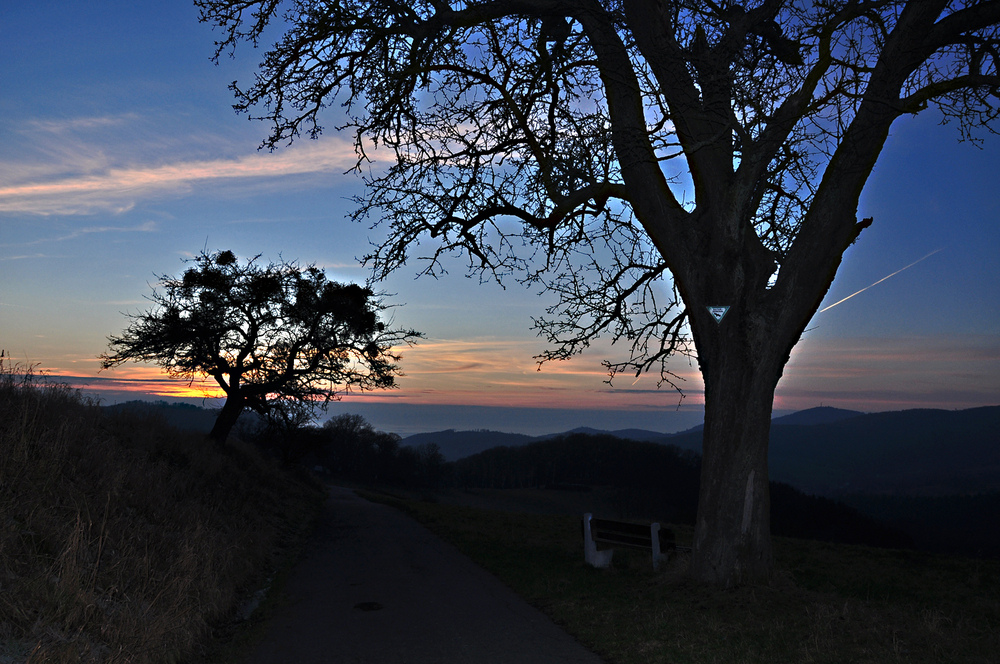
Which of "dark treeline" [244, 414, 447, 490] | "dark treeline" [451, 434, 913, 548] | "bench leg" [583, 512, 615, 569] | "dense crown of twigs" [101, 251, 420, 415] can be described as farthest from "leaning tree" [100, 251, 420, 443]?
"dark treeline" [451, 434, 913, 548]

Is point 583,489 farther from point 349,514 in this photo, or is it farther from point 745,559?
point 745,559

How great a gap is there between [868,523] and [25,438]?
99.5 meters

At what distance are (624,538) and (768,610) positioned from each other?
3.57 metres

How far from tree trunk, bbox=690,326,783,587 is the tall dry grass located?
6619mm

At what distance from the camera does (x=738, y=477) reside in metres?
8.84

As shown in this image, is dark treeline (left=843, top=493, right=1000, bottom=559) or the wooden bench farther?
dark treeline (left=843, top=493, right=1000, bottom=559)

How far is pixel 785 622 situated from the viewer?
7.02 metres

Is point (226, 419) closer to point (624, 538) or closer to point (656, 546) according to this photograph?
point (624, 538)

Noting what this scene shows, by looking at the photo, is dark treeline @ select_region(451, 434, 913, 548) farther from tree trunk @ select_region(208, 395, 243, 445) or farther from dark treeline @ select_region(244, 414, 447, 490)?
tree trunk @ select_region(208, 395, 243, 445)

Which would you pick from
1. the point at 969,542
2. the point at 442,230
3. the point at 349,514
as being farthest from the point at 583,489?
the point at 442,230

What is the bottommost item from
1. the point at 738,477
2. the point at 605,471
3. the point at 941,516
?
the point at 941,516

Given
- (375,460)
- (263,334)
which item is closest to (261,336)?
(263,334)

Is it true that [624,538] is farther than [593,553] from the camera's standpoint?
No

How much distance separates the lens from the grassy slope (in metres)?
6.05
